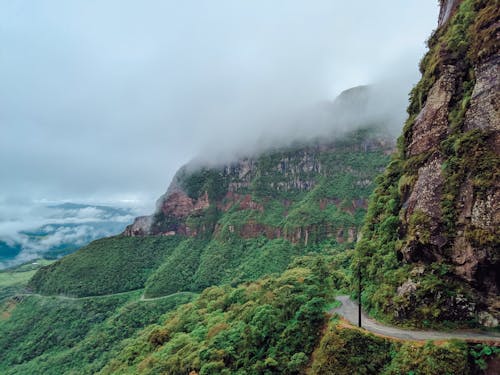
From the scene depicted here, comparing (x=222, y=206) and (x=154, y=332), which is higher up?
(x=222, y=206)

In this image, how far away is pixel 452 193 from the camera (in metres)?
24.2

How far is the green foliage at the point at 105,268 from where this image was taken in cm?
11725

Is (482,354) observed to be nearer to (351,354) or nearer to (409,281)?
(409,281)

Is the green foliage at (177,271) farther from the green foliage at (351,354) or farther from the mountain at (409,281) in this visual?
the green foliage at (351,354)

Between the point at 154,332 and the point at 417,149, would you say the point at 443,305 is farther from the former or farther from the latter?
the point at 154,332

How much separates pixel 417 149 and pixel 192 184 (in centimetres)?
14451

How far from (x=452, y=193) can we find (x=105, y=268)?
133 meters

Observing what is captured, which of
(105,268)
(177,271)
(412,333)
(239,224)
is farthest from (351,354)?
(105,268)

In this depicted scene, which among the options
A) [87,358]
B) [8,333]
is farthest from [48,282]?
[87,358]

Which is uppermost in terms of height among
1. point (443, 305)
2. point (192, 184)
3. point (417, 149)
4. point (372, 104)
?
point (372, 104)

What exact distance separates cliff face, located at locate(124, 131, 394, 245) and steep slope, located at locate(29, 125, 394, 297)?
443 mm

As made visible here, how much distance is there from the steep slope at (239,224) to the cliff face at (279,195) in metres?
0.44

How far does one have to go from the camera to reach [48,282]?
12062 cm

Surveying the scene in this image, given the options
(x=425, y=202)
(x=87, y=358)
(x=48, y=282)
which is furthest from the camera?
(x=48, y=282)
